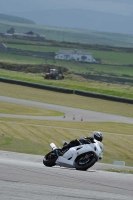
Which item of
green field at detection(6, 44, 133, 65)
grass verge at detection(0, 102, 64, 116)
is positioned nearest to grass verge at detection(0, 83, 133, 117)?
grass verge at detection(0, 102, 64, 116)

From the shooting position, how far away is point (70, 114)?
5078 centimetres

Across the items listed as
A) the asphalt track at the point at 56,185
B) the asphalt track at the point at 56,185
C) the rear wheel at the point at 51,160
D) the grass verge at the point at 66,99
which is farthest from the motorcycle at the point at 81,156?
the grass verge at the point at 66,99

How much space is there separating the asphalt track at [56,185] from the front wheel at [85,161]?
2.12m

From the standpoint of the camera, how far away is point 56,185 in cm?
1305

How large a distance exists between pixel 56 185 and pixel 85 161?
5.20 meters

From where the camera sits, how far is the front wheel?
1812cm

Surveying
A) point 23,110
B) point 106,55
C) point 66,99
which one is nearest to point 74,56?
point 106,55

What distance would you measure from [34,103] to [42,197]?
45392 mm

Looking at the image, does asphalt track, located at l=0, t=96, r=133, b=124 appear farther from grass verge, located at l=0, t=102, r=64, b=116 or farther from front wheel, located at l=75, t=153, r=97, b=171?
front wheel, located at l=75, t=153, r=97, b=171

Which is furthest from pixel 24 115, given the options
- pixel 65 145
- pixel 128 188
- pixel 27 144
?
pixel 128 188

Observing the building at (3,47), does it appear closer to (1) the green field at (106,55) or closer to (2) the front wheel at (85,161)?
(1) the green field at (106,55)

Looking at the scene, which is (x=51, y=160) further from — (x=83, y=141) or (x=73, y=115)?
(x=73, y=115)

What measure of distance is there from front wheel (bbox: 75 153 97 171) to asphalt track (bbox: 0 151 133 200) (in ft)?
6.94

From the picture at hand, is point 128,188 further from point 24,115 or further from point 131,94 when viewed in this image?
point 131,94
